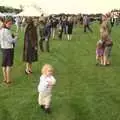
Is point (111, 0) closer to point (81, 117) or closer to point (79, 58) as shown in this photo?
point (79, 58)

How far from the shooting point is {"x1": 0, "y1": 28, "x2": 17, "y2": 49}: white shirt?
14.6 metres

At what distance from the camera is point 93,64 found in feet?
65.6

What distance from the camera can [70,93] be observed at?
14.0m

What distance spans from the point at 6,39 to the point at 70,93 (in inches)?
94.1

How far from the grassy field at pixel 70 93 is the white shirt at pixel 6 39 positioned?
115 cm

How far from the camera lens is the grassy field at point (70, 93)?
11688mm

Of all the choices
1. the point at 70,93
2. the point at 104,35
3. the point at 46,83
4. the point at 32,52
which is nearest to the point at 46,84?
the point at 46,83

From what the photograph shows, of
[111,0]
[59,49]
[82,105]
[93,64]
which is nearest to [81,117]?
[82,105]

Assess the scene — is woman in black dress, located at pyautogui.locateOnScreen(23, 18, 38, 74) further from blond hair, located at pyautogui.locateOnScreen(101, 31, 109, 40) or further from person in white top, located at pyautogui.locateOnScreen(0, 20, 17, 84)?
blond hair, located at pyautogui.locateOnScreen(101, 31, 109, 40)

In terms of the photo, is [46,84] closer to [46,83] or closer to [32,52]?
[46,83]

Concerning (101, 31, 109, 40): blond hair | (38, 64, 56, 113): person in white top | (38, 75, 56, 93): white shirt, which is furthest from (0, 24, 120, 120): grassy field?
(101, 31, 109, 40): blond hair

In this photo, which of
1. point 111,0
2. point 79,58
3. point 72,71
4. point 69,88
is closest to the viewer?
point 69,88

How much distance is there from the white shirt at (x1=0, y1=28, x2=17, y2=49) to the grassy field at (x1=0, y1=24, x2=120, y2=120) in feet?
3.78

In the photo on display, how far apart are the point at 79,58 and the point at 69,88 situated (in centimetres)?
794
